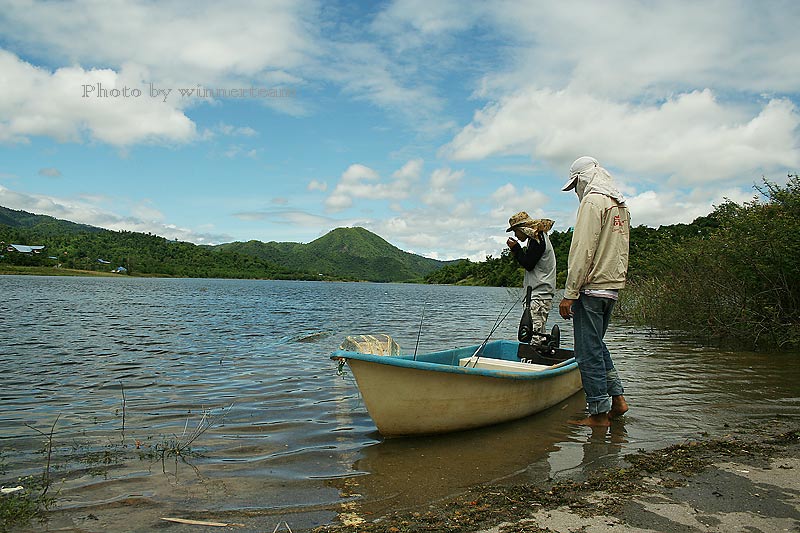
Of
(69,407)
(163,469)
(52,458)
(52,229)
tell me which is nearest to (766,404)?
(163,469)

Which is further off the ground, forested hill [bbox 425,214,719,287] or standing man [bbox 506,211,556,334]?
forested hill [bbox 425,214,719,287]

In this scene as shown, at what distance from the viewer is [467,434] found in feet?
20.4

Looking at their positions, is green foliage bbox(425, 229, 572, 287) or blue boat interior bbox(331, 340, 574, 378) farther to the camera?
green foliage bbox(425, 229, 572, 287)

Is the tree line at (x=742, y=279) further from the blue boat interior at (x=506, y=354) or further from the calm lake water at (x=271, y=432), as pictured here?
the blue boat interior at (x=506, y=354)

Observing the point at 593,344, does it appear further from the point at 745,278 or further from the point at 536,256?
the point at 745,278

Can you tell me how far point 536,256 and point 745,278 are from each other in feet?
26.2

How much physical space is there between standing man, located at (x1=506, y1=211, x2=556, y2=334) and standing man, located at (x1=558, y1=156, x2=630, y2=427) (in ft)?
5.55

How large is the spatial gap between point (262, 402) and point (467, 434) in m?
3.46

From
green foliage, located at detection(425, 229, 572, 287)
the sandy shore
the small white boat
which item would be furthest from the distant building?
the sandy shore

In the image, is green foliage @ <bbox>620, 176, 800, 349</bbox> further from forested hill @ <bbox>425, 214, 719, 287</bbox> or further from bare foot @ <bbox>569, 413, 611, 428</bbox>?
bare foot @ <bbox>569, 413, 611, 428</bbox>

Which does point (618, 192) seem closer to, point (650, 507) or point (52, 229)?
point (650, 507)

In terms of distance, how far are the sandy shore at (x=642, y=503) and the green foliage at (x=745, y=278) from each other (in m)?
8.44

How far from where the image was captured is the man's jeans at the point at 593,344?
19.7 ft

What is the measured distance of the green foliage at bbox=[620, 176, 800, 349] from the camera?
11.9 metres
